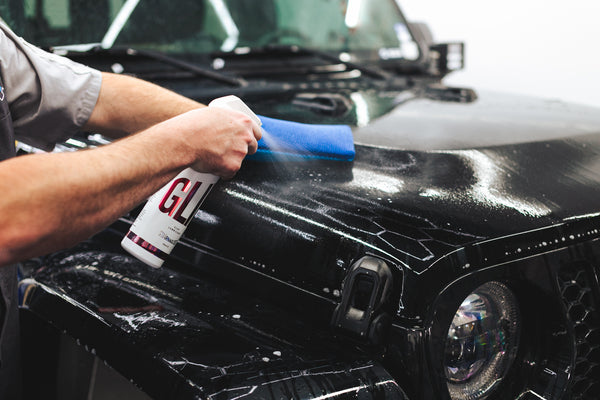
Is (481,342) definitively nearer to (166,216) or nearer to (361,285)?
(361,285)

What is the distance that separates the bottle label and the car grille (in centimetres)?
71

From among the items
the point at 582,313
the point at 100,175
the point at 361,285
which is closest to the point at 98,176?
the point at 100,175

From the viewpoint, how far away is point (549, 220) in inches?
46.4

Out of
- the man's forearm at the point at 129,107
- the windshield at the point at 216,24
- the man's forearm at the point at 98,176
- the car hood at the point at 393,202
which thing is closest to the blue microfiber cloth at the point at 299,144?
the car hood at the point at 393,202

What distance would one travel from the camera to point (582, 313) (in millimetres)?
1259

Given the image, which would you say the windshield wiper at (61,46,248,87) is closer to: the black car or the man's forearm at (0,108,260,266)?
the black car

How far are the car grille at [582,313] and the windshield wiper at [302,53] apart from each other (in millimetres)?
1288

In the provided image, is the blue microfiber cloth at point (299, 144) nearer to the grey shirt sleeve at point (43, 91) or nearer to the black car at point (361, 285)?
the black car at point (361, 285)

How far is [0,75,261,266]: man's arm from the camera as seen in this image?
905mm

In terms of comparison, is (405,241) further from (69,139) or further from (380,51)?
(380,51)

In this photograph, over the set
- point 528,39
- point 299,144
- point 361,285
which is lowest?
point 528,39

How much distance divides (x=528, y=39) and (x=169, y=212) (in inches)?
204

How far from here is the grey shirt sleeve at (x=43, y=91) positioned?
1.30 metres

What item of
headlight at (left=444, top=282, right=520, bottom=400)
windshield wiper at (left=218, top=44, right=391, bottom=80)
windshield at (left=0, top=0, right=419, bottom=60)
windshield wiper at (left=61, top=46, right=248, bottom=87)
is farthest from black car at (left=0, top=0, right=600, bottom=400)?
windshield wiper at (left=218, top=44, right=391, bottom=80)
